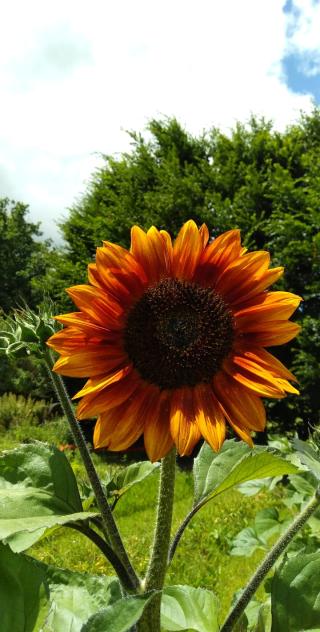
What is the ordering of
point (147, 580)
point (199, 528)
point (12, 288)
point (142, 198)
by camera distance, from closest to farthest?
point (147, 580) → point (199, 528) → point (142, 198) → point (12, 288)

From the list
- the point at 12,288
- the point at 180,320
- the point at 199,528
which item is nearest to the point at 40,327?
the point at 180,320

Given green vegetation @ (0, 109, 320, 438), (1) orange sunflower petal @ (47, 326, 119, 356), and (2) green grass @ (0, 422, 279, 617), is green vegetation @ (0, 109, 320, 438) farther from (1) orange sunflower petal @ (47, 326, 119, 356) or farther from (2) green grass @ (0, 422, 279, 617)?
(1) orange sunflower petal @ (47, 326, 119, 356)

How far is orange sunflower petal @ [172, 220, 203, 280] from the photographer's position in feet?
3.87

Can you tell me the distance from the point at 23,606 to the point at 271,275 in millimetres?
759

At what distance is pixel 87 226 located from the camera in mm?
9852

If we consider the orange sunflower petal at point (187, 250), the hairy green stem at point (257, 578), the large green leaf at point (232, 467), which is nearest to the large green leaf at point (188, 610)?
the hairy green stem at point (257, 578)

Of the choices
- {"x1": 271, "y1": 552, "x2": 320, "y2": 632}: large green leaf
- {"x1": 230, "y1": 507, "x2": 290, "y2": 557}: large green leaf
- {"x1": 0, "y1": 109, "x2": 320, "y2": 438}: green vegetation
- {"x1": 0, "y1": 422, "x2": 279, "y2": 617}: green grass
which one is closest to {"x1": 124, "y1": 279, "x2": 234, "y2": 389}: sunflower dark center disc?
{"x1": 271, "y1": 552, "x2": 320, "y2": 632}: large green leaf

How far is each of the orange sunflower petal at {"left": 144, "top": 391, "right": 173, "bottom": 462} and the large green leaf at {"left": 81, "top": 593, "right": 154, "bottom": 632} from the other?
10.4 inches

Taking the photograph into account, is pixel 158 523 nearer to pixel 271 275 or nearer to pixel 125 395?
pixel 125 395

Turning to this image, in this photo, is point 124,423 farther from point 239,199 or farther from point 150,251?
point 239,199

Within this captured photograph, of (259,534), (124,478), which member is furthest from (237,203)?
(124,478)

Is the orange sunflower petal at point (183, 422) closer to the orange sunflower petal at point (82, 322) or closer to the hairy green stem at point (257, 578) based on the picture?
the orange sunflower petal at point (82, 322)

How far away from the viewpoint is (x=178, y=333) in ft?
4.06

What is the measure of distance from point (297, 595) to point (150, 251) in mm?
764
